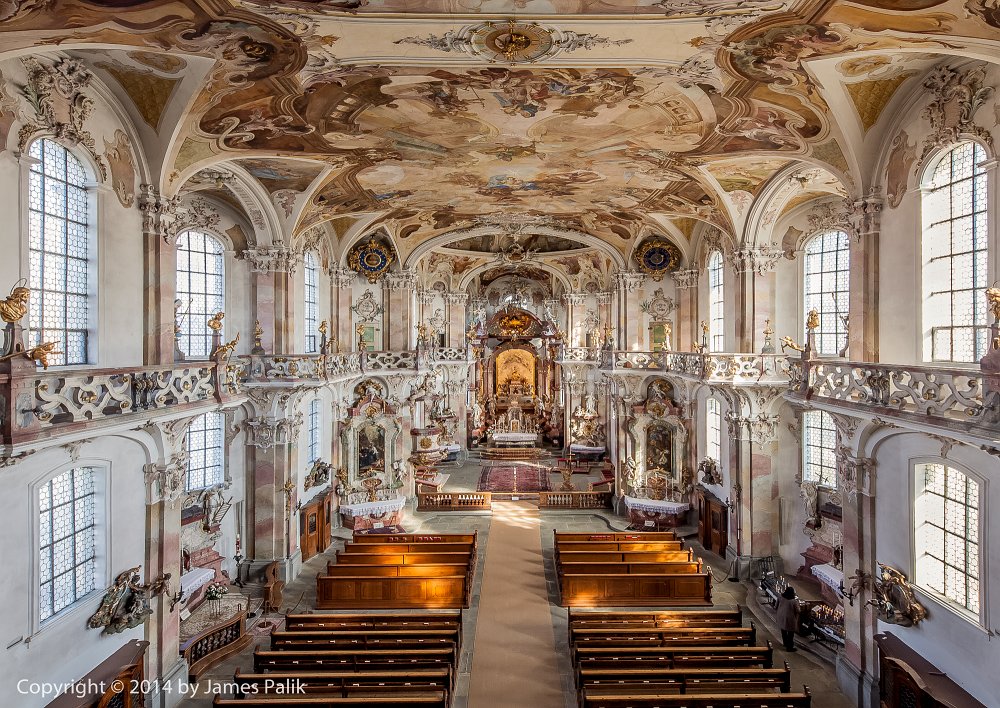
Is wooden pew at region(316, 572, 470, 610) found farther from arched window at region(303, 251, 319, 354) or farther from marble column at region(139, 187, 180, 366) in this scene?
arched window at region(303, 251, 319, 354)

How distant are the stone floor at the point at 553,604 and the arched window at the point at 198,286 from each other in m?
7.99

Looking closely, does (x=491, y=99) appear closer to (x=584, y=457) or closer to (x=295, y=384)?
(x=295, y=384)

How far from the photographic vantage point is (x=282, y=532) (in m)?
19.3

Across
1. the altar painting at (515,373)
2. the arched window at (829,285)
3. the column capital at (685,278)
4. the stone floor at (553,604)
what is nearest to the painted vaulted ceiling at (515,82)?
the arched window at (829,285)

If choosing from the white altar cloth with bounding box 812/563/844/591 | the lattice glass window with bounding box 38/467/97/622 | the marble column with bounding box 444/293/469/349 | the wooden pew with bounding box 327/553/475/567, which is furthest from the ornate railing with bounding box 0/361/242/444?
the marble column with bounding box 444/293/469/349

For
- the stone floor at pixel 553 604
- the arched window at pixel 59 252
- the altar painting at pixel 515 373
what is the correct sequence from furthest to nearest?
the altar painting at pixel 515 373, the stone floor at pixel 553 604, the arched window at pixel 59 252

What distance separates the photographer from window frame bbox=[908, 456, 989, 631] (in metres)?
9.49

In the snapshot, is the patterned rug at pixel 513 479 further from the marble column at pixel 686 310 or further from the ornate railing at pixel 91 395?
the ornate railing at pixel 91 395

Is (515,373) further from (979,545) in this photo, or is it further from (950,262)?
(979,545)

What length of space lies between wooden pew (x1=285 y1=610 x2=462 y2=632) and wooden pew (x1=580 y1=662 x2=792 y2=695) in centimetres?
393

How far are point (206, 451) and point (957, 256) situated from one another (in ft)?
64.7

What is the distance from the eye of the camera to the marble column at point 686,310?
2502cm

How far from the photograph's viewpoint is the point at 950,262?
11047mm

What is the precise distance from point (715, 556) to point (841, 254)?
11.5m
